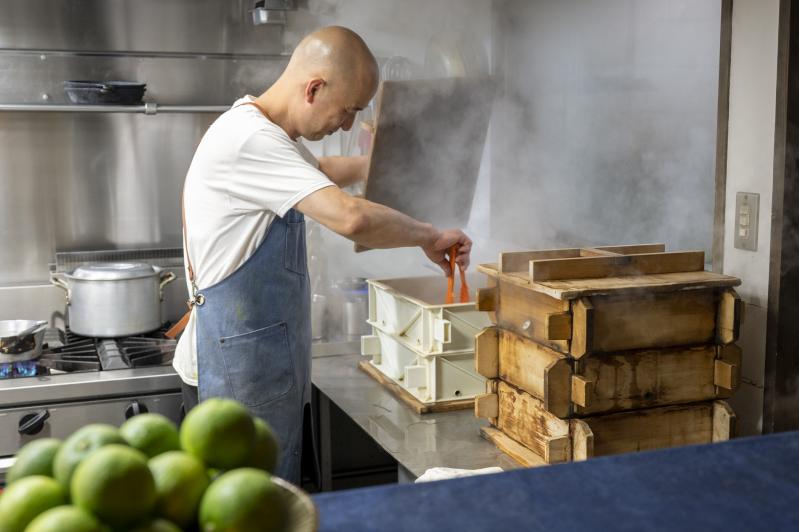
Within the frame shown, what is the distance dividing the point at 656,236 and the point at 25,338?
194 cm

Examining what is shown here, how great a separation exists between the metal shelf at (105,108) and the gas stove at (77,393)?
96 centimetres

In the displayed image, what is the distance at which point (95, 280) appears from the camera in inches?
118

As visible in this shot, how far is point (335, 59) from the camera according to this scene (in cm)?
224

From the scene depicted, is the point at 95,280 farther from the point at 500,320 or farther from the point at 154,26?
the point at 500,320

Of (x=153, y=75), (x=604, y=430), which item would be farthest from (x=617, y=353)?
(x=153, y=75)

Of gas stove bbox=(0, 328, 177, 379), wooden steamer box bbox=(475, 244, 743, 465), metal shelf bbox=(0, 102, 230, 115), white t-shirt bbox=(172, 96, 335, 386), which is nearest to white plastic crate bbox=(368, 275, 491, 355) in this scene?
wooden steamer box bbox=(475, 244, 743, 465)

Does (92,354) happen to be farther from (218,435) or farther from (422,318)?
(218,435)

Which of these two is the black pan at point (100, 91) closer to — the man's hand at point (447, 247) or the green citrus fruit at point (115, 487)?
the man's hand at point (447, 247)

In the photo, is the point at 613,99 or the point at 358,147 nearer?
the point at 613,99

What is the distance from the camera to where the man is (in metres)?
2.11

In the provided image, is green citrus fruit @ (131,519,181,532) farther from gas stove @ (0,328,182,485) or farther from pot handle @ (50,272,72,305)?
pot handle @ (50,272,72,305)

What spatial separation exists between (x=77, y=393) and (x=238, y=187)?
3.12 ft

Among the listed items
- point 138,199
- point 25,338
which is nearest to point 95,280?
point 25,338

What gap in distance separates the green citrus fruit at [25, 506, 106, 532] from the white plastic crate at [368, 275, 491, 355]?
1.71m
